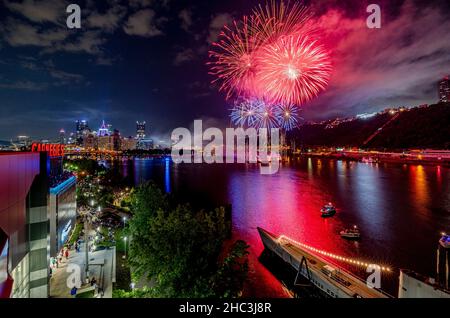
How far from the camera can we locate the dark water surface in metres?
20.0

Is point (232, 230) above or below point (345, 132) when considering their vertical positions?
below

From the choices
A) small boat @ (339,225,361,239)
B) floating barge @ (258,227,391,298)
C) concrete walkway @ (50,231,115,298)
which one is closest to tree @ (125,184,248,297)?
concrete walkway @ (50,231,115,298)

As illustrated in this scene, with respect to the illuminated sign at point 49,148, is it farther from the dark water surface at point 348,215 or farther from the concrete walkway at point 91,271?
the dark water surface at point 348,215

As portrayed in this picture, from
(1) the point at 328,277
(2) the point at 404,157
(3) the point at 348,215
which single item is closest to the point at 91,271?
(1) the point at 328,277

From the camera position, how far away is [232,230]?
28047 mm

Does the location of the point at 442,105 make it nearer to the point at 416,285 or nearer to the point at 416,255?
the point at 416,255

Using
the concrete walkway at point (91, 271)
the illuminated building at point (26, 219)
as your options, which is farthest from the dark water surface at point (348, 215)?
the illuminated building at point (26, 219)

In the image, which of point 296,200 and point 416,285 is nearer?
point 416,285

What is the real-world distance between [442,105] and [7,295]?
502 feet

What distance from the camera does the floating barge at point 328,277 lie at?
41.9 ft

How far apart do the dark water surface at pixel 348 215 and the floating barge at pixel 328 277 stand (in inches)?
78.1
